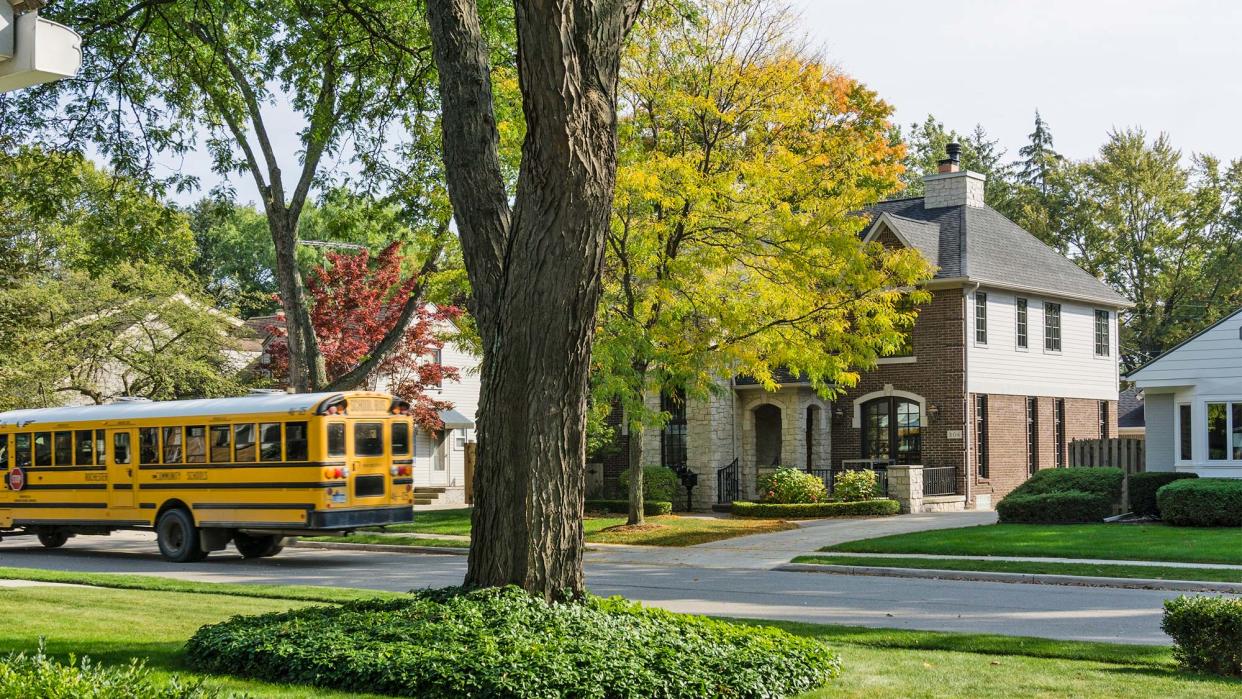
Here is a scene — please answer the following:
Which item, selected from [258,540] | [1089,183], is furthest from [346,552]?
[1089,183]

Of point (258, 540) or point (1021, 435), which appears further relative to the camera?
point (1021, 435)

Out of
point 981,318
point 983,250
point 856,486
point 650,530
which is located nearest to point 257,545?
point 650,530

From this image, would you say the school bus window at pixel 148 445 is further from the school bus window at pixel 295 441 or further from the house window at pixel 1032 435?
the house window at pixel 1032 435

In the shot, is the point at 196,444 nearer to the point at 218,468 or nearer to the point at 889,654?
the point at 218,468

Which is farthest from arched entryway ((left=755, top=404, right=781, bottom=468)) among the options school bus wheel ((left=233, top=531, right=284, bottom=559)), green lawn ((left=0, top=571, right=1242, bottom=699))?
green lawn ((left=0, top=571, right=1242, bottom=699))

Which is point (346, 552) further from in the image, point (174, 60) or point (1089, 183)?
point (1089, 183)

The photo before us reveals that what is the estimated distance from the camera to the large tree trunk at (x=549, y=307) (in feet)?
30.0

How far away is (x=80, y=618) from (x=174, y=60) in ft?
36.3

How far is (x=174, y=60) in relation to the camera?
20078 millimetres

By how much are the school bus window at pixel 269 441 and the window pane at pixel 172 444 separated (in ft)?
6.80

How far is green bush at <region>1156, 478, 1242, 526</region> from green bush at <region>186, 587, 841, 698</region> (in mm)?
17923

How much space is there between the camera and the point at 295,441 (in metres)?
20.4

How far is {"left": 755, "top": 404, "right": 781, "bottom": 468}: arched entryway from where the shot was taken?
3791 cm

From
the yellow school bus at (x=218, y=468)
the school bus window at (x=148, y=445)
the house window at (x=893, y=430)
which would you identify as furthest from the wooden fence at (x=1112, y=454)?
the school bus window at (x=148, y=445)
